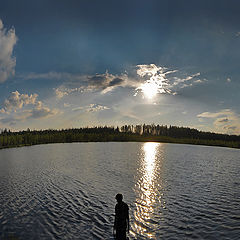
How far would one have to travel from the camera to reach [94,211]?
2445 cm

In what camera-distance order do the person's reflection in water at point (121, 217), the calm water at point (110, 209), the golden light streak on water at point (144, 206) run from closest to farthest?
1. the person's reflection in water at point (121, 217)
2. the calm water at point (110, 209)
3. the golden light streak on water at point (144, 206)

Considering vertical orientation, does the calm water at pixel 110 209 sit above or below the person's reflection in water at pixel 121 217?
below

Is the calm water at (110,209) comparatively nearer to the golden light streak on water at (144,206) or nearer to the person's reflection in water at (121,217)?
the golden light streak on water at (144,206)

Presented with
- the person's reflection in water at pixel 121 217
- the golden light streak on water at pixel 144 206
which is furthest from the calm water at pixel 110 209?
the person's reflection in water at pixel 121 217

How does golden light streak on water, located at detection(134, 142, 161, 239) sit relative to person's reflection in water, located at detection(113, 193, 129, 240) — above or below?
below

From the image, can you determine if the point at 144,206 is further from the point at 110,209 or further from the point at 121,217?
the point at 121,217

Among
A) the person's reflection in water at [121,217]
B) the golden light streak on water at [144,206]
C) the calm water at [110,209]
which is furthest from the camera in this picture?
the golden light streak on water at [144,206]

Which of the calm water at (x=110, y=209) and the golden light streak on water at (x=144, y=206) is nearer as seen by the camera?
the calm water at (x=110, y=209)

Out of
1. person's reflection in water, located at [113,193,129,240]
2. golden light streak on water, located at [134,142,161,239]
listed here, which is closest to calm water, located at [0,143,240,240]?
golden light streak on water, located at [134,142,161,239]

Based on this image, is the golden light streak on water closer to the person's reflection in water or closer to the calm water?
the calm water

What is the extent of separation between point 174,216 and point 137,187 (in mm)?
14392

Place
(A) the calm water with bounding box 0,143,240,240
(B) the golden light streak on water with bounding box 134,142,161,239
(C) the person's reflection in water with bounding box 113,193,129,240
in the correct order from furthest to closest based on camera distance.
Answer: (B) the golden light streak on water with bounding box 134,142,161,239 < (A) the calm water with bounding box 0,143,240,240 < (C) the person's reflection in water with bounding box 113,193,129,240

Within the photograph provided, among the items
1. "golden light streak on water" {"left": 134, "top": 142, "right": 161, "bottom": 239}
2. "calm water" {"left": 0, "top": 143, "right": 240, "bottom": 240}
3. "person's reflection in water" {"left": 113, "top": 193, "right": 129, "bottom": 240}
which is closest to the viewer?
"person's reflection in water" {"left": 113, "top": 193, "right": 129, "bottom": 240}

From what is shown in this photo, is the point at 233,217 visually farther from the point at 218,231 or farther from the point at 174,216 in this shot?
the point at 174,216
